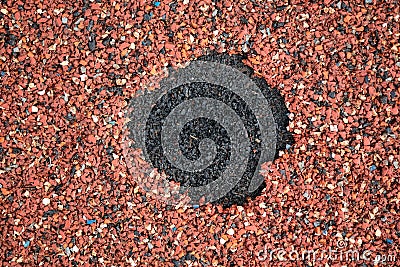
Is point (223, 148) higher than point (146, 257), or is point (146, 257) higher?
point (223, 148)

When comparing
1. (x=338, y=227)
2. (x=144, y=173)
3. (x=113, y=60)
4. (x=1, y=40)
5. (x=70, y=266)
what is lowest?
(x=338, y=227)

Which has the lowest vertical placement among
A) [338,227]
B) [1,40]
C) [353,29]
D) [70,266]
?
[338,227]

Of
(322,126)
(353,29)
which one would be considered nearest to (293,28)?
(353,29)

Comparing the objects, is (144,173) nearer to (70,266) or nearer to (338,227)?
(70,266)

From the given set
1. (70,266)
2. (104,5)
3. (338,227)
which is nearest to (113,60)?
(104,5)

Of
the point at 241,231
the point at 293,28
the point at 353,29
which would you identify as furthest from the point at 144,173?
the point at 353,29

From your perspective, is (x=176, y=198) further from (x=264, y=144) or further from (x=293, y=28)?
(x=293, y=28)

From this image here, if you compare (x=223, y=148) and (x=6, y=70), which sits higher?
(x=6, y=70)
